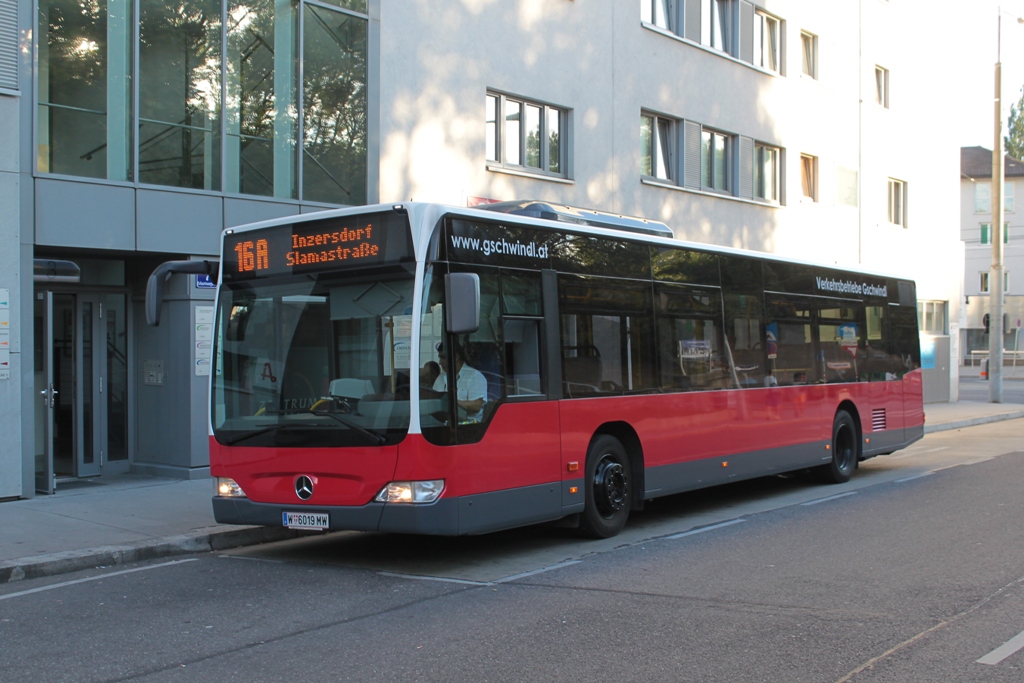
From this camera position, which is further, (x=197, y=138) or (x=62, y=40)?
(x=197, y=138)

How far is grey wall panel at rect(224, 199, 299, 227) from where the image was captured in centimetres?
1368

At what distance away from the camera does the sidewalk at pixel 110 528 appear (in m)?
8.62

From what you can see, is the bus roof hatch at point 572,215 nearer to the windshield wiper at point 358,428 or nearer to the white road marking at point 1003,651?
the windshield wiper at point 358,428

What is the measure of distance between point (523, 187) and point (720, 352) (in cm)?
753

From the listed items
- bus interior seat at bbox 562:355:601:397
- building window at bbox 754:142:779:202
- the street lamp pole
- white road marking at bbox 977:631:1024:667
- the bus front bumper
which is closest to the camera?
white road marking at bbox 977:631:1024:667

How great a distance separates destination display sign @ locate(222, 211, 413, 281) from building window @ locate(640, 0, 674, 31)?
46.2 feet

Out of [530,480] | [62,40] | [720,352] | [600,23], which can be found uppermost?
[600,23]

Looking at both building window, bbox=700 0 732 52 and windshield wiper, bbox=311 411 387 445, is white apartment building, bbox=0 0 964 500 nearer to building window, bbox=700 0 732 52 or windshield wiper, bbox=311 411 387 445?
building window, bbox=700 0 732 52

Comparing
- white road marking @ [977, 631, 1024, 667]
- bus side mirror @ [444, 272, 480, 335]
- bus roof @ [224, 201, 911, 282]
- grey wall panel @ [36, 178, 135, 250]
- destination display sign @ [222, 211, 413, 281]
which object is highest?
grey wall panel @ [36, 178, 135, 250]

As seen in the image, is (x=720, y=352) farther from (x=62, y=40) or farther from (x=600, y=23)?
(x=600, y=23)

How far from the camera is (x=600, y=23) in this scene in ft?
64.6

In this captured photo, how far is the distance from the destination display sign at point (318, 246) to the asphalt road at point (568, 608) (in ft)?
7.99

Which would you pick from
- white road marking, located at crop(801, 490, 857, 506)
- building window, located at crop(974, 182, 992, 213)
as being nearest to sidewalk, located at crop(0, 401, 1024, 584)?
white road marking, located at crop(801, 490, 857, 506)

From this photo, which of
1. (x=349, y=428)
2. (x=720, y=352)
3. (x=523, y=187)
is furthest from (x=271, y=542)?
(x=523, y=187)
